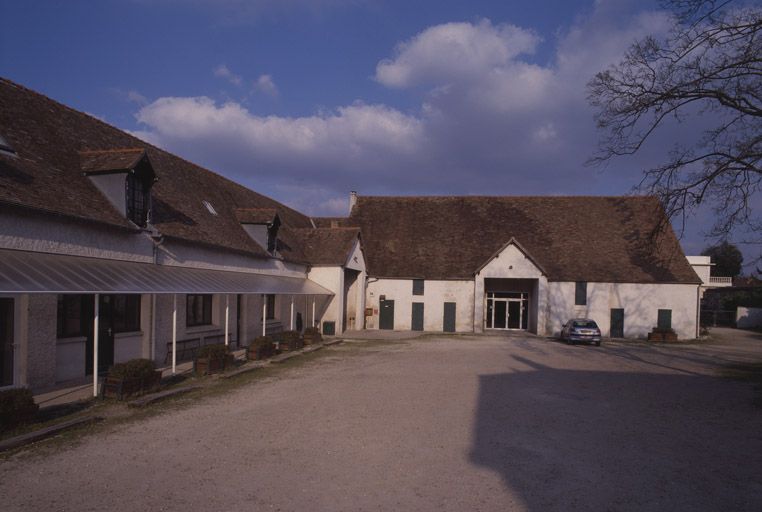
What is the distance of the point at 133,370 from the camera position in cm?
1021

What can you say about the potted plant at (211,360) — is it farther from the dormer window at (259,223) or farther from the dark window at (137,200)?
the dormer window at (259,223)

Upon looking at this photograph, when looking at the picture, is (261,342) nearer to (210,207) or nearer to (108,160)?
(210,207)

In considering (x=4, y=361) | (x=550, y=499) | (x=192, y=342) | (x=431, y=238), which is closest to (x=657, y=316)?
(x=431, y=238)

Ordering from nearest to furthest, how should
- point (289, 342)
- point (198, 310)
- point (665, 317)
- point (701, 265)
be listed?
point (198, 310) < point (289, 342) < point (665, 317) < point (701, 265)

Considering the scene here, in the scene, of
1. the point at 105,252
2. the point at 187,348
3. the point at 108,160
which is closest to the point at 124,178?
the point at 108,160

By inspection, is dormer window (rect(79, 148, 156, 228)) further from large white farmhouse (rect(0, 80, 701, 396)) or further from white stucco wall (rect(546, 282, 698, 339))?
white stucco wall (rect(546, 282, 698, 339))

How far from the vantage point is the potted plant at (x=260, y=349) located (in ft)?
52.6

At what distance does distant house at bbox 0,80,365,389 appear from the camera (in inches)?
383

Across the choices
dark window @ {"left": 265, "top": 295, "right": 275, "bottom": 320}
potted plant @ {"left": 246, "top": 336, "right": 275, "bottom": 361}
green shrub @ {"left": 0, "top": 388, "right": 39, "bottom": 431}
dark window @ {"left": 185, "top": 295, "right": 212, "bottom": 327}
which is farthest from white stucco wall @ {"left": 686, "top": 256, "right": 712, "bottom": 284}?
green shrub @ {"left": 0, "top": 388, "right": 39, "bottom": 431}

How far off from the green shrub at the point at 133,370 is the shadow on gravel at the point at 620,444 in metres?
6.74

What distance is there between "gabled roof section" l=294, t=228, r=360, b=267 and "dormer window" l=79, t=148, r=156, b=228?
1219cm

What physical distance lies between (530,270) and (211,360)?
20221mm

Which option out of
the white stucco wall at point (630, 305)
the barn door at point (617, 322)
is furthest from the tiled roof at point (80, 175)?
the barn door at point (617, 322)

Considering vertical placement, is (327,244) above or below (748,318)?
above
